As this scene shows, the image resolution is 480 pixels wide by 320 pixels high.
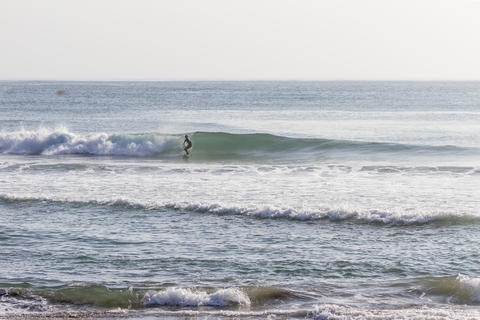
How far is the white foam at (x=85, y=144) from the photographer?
35.0 m

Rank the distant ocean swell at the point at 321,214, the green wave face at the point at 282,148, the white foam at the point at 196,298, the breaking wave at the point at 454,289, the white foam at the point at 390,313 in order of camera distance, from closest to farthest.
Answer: the white foam at the point at 390,313 → the white foam at the point at 196,298 → the breaking wave at the point at 454,289 → the distant ocean swell at the point at 321,214 → the green wave face at the point at 282,148

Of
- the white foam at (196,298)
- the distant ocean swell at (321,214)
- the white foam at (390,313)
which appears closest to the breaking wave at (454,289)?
the white foam at (390,313)

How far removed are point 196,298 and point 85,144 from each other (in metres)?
26.6

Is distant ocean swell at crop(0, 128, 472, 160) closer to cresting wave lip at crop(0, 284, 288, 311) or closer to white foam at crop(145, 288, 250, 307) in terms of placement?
cresting wave lip at crop(0, 284, 288, 311)

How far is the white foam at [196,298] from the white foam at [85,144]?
24.0m

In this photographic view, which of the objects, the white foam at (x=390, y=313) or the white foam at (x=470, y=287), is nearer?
the white foam at (x=390, y=313)

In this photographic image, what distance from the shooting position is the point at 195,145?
115 ft

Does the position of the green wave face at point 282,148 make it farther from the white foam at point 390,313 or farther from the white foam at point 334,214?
the white foam at point 390,313

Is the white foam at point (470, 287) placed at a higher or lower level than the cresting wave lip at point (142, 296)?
higher

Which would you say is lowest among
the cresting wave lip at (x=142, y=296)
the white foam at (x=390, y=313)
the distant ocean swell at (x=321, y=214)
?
the cresting wave lip at (x=142, y=296)

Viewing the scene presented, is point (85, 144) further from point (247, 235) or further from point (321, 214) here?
point (247, 235)

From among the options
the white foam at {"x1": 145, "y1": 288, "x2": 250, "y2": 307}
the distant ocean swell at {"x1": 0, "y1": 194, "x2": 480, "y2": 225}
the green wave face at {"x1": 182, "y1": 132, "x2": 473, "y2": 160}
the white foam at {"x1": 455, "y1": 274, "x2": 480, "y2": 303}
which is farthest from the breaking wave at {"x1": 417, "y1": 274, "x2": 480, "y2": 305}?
the green wave face at {"x1": 182, "y1": 132, "x2": 473, "y2": 160}

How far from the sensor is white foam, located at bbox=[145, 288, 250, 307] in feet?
34.8

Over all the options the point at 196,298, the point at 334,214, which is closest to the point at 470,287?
the point at 196,298
